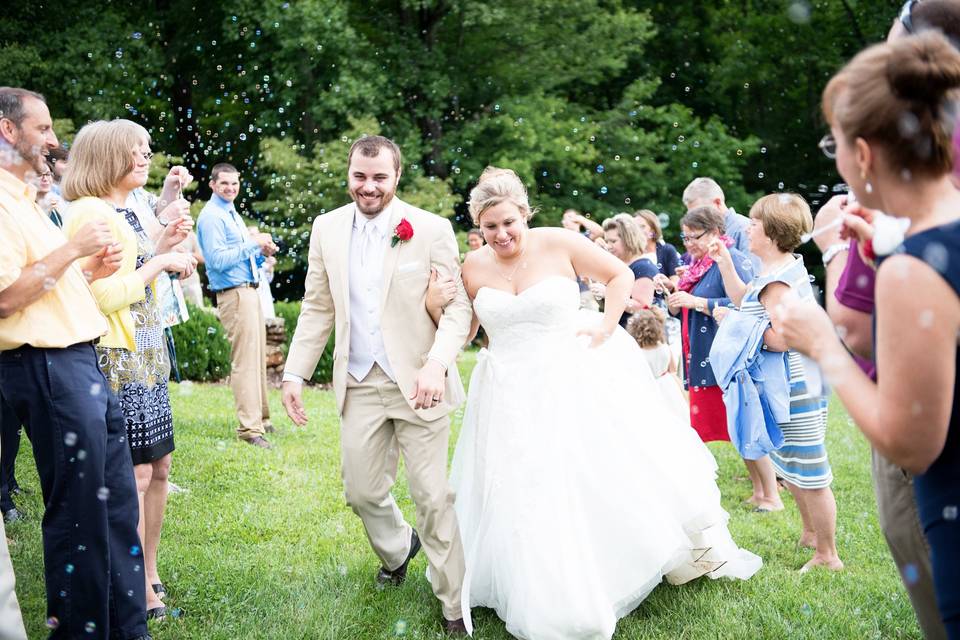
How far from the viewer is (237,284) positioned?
7.94 metres

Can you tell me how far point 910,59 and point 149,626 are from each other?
385 cm

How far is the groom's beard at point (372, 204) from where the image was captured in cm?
436

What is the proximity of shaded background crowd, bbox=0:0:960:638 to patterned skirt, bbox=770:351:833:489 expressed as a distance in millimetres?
12

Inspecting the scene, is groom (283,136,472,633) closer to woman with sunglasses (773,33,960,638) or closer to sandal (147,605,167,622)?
sandal (147,605,167,622)

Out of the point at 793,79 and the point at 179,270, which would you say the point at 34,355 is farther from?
the point at 793,79

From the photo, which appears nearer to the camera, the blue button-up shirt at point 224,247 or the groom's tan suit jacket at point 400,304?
the groom's tan suit jacket at point 400,304

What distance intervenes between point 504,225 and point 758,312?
1.87m

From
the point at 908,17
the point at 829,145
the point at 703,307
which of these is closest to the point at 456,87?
the point at 703,307

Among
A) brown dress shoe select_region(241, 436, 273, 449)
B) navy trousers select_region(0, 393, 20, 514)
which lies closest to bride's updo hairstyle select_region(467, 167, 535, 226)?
navy trousers select_region(0, 393, 20, 514)

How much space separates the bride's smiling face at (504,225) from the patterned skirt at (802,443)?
1.89 meters

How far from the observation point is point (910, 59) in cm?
193

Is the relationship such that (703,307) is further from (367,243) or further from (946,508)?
(946,508)

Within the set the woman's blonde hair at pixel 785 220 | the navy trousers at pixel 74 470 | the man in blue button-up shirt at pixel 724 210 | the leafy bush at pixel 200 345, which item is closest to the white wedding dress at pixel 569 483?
the woman's blonde hair at pixel 785 220

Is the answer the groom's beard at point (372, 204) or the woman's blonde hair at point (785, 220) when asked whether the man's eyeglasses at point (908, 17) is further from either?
the groom's beard at point (372, 204)
